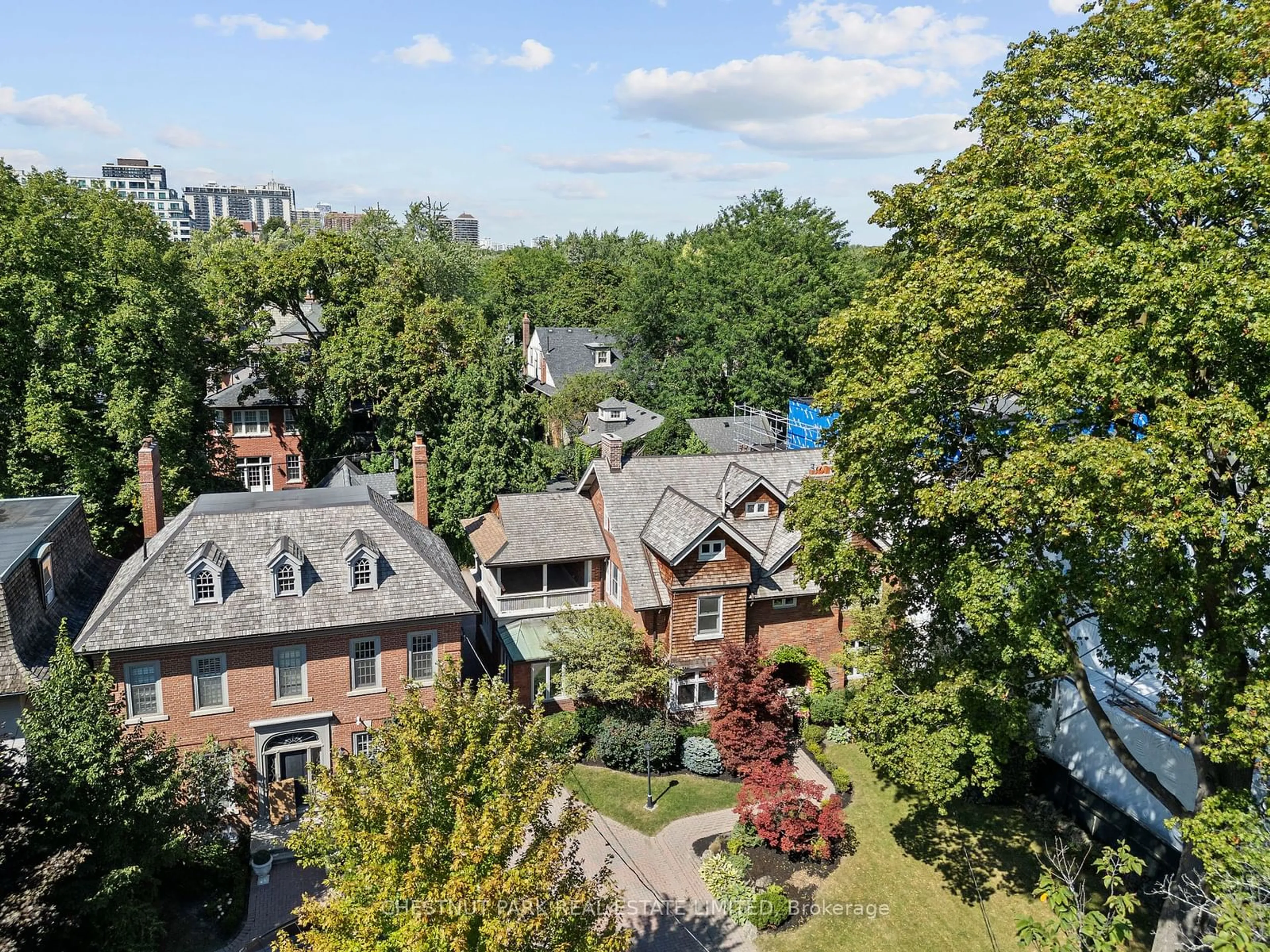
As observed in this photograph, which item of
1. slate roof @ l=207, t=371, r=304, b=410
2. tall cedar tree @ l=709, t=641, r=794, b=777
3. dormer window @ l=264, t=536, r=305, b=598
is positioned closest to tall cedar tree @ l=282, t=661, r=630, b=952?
dormer window @ l=264, t=536, r=305, b=598

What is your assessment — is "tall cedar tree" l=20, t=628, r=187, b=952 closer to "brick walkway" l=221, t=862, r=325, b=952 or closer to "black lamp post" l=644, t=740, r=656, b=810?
"brick walkway" l=221, t=862, r=325, b=952

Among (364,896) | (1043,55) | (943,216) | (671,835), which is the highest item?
(1043,55)

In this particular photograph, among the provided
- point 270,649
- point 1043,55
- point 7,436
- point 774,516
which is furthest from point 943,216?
point 7,436

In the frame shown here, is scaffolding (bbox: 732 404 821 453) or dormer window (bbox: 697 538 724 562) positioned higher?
scaffolding (bbox: 732 404 821 453)

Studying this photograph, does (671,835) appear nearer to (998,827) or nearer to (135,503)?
(998,827)

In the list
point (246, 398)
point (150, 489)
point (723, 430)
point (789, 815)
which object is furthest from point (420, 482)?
point (723, 430)

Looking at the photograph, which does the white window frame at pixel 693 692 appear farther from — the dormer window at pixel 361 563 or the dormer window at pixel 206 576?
the dormer window at pixel 206 576
